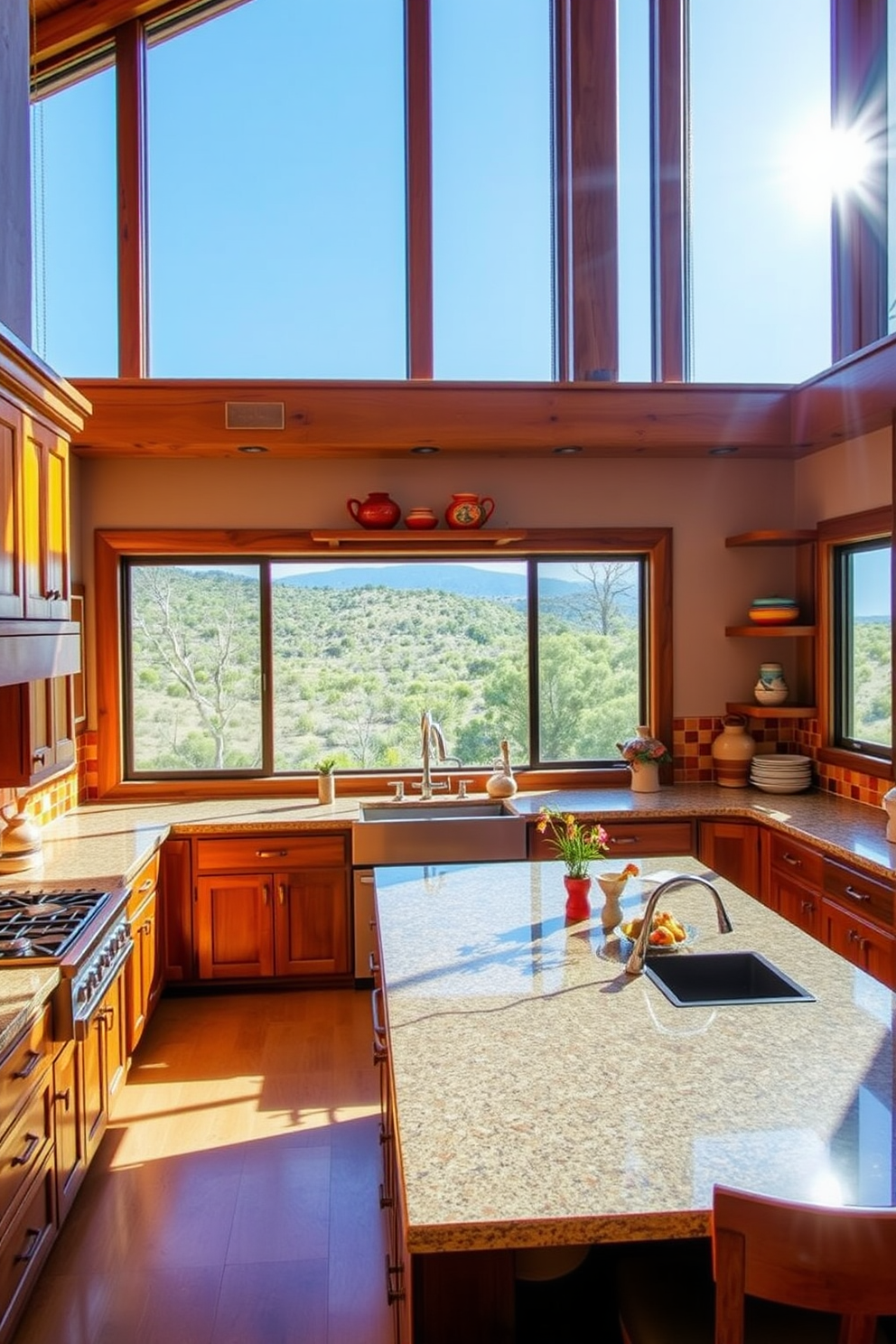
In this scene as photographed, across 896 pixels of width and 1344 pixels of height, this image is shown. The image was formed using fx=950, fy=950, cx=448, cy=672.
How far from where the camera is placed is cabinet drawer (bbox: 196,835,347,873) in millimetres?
4191

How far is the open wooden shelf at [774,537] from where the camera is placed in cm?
464

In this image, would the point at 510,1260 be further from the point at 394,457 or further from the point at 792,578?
the point at 792,578

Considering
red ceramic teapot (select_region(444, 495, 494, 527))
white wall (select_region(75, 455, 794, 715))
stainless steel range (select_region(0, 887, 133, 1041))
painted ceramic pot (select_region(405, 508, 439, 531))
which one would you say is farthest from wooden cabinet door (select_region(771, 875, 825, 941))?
stainless steel range (select_region(0, 887, 133, 1041))

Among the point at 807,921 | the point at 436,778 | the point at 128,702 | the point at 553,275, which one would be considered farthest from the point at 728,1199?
the point at 553,275

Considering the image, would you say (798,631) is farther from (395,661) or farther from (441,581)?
(395,661)

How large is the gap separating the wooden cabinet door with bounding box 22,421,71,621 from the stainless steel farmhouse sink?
1691 mm

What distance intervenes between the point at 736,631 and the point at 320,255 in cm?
279

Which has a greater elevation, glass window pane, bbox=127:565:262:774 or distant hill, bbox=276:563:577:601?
distant hill, bbox=276:563:577:601

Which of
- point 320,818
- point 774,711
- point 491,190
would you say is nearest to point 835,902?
point 774,711

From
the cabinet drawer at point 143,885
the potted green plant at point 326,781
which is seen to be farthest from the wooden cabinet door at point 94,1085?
the potted green plant at point 326,781

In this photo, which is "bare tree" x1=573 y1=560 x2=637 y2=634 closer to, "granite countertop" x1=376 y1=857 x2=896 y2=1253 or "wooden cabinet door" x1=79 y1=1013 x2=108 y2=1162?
"granite countertop" x1=376 y1=857 x2=896 y2=1253

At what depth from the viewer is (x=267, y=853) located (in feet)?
13.9

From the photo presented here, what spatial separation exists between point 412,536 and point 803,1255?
12.6ft

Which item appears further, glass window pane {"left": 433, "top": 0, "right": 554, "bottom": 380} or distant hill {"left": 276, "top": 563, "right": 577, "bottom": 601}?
distant hill {"left": 276, "top": 563, "right": 577, "bottom": 601}
